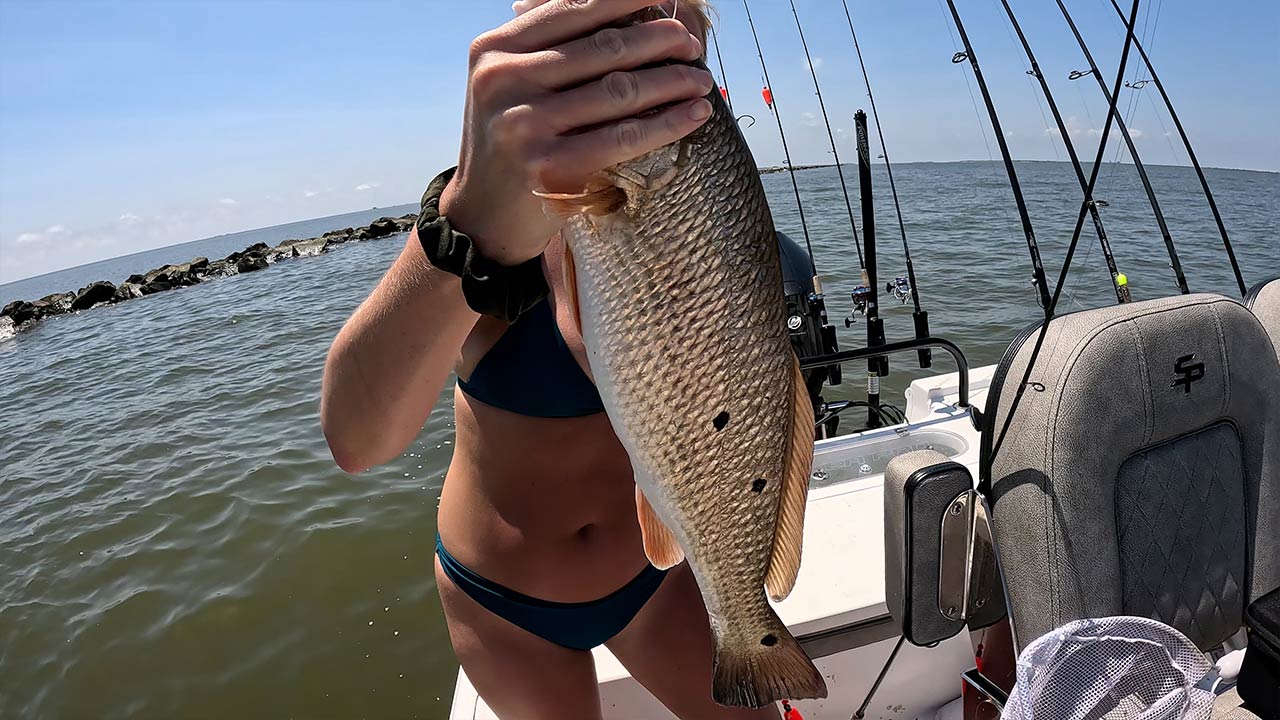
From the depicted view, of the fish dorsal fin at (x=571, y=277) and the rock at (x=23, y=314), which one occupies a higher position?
the rock at (x=23, y=314)

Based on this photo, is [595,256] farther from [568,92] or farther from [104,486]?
[104,486]

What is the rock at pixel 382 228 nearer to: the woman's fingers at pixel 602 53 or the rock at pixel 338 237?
the rock at pixel 338 237

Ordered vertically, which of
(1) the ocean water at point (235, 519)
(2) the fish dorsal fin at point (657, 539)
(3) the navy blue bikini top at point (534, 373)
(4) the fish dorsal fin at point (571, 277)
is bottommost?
(1) the ocean water at point (235, 519)

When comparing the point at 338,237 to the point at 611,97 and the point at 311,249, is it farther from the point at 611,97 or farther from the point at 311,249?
the point at 611,97

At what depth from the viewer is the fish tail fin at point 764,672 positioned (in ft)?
4.14

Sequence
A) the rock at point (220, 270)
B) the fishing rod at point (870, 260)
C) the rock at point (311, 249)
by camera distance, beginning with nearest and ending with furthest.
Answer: the fishing rod at point (870, 260) < the rock at point (220, 270) < the rock at point (311, 249)

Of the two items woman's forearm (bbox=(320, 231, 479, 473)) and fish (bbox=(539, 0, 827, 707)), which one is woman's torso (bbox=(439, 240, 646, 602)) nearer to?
woman's forearm (bbox=(320, 231, 479, 473))

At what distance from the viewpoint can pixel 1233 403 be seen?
2041 millimetres

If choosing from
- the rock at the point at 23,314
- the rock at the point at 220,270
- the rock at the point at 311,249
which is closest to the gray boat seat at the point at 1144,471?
the rock at the point at 23,314

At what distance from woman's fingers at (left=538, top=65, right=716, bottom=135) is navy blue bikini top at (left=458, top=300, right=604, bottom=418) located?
1.91 ft

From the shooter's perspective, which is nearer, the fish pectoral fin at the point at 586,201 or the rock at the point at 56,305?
the fish pectoral fin at the point at 586,201

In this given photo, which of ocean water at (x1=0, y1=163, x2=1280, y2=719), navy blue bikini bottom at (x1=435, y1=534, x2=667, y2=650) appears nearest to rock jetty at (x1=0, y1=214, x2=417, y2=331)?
ocean water at (x1=0, y1=163, x2=1280, y2=719)

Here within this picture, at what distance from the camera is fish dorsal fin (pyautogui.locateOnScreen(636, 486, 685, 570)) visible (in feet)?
3.78

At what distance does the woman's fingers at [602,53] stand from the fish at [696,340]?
0.24ft
